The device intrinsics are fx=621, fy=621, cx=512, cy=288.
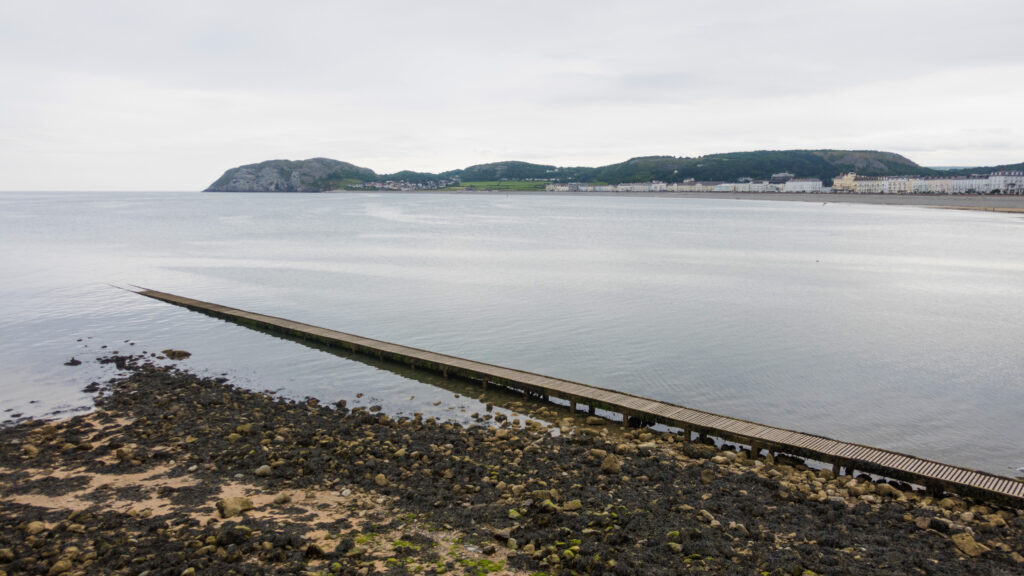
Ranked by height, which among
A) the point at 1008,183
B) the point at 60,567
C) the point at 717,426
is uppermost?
the point at 1008,183

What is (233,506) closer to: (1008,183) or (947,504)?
(947,504)

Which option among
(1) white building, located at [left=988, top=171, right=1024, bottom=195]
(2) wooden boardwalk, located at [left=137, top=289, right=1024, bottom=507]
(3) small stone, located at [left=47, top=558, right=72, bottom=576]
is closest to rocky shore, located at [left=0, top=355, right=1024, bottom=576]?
(3) small stone, located at [left=47, top=558, right=72, bottom=576]

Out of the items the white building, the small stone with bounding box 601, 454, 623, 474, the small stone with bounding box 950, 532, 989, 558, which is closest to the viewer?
the small stone with bounding box 950, 532, 989, 558

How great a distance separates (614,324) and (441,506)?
15.6m

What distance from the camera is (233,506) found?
374 inches

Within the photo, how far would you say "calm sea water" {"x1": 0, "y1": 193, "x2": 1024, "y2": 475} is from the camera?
15.9m

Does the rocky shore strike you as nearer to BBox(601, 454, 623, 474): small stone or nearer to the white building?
BBox(601, 454, 623, 474): small stone

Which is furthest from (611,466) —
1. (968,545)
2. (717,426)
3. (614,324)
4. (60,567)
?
(614,324)

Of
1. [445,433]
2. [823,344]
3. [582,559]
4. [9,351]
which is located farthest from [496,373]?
[9,351]

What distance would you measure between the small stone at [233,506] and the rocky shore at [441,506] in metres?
0.02

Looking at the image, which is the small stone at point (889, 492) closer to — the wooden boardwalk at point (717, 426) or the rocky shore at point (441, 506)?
the rocky shore at point (441, 506)

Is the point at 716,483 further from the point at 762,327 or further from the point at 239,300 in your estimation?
the point at 239,300

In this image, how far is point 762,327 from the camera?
24.1 m

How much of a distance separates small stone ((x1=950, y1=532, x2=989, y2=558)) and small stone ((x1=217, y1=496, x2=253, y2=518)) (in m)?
10.3
